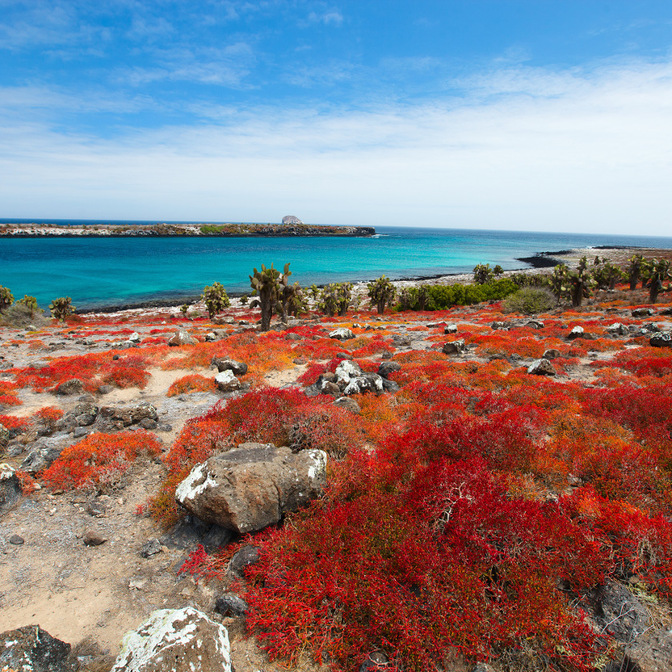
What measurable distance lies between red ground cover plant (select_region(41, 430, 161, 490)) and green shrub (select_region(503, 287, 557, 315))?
47.3m

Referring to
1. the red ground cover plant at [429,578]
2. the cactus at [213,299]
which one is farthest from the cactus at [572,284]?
the red ground cover plant at [429,578]

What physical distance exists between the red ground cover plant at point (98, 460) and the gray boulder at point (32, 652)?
164 inches

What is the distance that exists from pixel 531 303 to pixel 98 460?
4927 cm

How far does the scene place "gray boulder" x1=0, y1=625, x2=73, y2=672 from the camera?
4.33 m

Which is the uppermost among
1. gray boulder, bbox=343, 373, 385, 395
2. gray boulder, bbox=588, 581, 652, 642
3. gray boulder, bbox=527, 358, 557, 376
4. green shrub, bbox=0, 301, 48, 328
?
gray boulder, bbox=527, 358, 557, 376

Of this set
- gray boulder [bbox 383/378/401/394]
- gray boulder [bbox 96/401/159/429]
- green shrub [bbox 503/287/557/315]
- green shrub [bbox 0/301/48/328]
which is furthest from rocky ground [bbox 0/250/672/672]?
green shrub [bbox 503/287/557/315]

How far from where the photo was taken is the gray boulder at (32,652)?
4329 mm

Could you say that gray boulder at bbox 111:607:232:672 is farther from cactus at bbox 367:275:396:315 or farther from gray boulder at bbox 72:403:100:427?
cactus at bbox 367:275:396:315

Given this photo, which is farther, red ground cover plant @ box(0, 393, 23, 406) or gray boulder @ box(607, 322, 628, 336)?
gray boulder @ box(607, 322, 628, 336)

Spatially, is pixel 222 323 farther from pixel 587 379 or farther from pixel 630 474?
pixel 630 474

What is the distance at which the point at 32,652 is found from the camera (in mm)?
4461

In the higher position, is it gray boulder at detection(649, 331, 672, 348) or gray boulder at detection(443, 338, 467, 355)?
gray boulder at detection(649, 331, 672, 348)

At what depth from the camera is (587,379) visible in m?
14.2

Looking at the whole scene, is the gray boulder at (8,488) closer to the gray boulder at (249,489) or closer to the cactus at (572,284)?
the gray boulder at (249,489)
